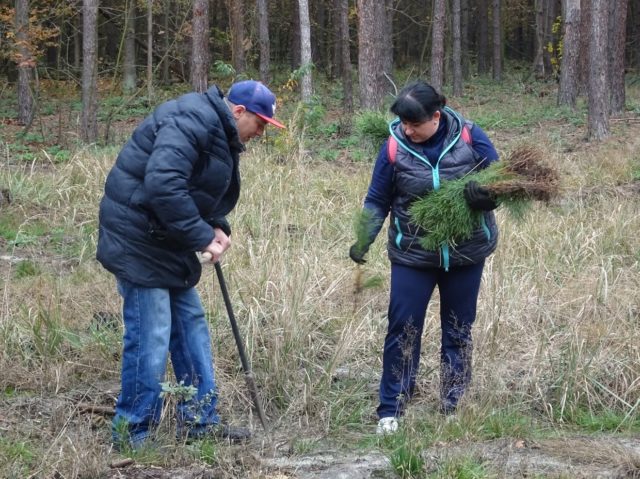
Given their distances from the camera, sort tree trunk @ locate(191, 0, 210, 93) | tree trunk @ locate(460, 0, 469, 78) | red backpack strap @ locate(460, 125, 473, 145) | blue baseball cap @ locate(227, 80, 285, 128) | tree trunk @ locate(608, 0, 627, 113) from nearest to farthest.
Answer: blue baseball cap @ locate(227, 80, 285, 128), red backpack strap @ locate(460, 125, 473, 145), tree trunk @ locate(191, 0, 210, 93), tree trunk @ locate(608, 0, 627, 113), tree trunk @ locate(460, 0, 469, 78)

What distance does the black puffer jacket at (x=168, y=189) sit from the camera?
151 inches

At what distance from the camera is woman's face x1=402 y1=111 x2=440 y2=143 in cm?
436

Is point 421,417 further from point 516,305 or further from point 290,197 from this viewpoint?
point 290,197

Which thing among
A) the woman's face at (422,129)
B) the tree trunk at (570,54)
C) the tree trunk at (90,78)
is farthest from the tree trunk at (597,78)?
the woman's face at (422,129)

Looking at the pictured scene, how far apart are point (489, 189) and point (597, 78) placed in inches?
455

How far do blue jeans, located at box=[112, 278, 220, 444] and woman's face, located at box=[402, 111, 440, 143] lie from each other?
1.40 metres

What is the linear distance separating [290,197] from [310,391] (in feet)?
12.3

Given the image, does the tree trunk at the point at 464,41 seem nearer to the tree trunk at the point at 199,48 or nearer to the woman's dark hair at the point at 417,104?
the tree trunk at the point at 199,48

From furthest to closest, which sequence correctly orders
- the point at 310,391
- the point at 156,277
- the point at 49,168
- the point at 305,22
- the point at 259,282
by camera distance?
1. the point at 305,22
2. the point at 49,168
3. the point at 259,282
4. the point at 310,391
5. the point at 156,277

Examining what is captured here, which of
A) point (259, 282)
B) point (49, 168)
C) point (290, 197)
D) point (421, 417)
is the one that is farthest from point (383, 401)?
point (49, 168)

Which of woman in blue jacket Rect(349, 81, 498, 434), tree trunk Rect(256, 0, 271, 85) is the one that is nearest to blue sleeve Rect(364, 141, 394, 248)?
woman in blue jacket Rect(349, 81, 498, 434)

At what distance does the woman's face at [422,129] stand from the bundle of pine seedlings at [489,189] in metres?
0.27

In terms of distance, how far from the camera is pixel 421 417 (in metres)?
4.69

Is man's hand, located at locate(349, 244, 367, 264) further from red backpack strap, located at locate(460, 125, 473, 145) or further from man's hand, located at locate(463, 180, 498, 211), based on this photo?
red backpack strap, located at locate(460, 125, 473, 145)
